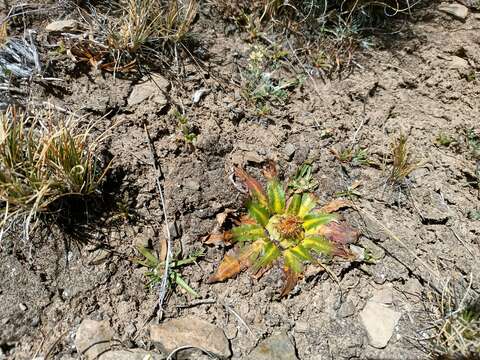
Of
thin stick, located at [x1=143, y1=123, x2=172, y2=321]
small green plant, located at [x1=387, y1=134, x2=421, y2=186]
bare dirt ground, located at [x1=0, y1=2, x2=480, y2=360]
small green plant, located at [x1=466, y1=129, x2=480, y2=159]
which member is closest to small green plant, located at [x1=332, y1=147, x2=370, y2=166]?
bare dirt ground, located at [x1=0, y1=2, x2=480, y2=360]

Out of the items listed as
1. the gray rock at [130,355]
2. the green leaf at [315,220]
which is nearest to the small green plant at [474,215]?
the green leaf at [315,220]

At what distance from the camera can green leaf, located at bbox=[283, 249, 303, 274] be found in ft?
6.47

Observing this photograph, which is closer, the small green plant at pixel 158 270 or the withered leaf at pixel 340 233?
the small green plant at pixel 158 270

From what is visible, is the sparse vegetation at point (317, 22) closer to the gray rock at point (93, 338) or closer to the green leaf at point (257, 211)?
the green leaf at point (257, 211)

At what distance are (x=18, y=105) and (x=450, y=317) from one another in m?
2.08

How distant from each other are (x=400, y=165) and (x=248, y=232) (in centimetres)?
81

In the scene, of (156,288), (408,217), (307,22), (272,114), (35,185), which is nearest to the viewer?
(35,185)

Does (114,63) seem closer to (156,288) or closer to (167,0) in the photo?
(167,0)

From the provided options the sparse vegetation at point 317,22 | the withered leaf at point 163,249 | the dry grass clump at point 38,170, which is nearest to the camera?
the dry grass clump at point 38,170

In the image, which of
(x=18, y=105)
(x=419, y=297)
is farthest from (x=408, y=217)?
(x=18, y=105)

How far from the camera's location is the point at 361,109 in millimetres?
2377

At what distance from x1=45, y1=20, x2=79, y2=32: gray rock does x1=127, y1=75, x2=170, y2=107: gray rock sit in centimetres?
44

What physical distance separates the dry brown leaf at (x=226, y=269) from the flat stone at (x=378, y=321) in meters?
0.58

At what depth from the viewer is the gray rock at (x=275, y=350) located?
1767 millimetres
